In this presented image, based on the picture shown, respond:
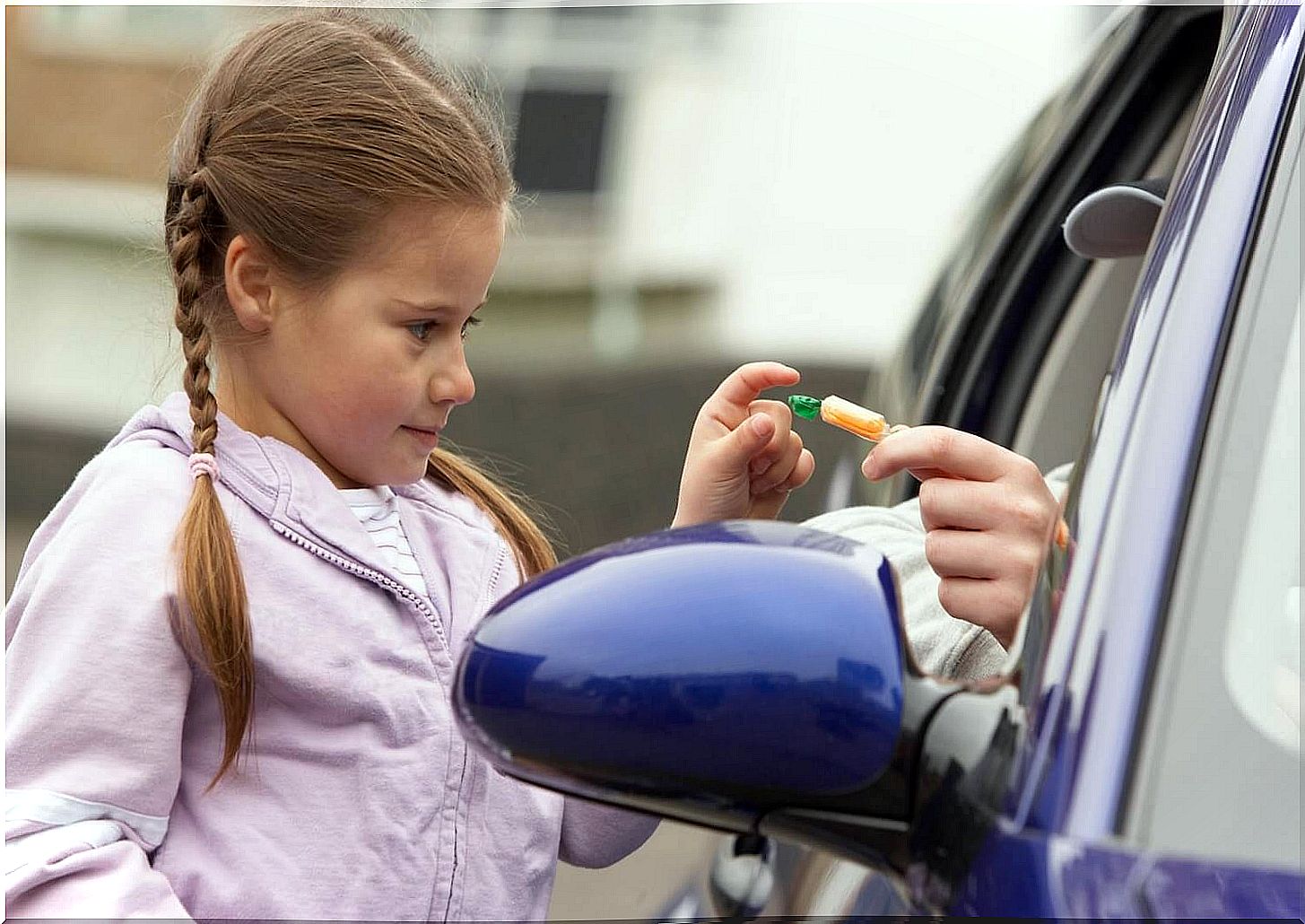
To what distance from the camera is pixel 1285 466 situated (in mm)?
1078

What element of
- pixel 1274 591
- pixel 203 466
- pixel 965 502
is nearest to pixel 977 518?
pixel 965 502

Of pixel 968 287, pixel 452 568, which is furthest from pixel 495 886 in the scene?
pixel 968 287

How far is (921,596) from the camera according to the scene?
70.1 inches

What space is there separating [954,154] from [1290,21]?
11.4 meters

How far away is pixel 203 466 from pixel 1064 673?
0.84 m

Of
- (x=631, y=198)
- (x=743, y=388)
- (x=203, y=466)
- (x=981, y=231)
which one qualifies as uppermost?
(x=981, y=231)

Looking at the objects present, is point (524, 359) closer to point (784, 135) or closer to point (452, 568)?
point (784, 135)

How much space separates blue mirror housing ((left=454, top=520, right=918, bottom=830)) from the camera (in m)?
1.03

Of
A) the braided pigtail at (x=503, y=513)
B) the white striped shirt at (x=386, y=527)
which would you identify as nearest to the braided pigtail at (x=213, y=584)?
the white striped shirt at (x=386, y=527)

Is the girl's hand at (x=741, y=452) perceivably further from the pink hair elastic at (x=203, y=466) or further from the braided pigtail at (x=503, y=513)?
the pink hair elastic at (x=203, y=466)

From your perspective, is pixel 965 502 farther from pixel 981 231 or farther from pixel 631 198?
pixel 631 198

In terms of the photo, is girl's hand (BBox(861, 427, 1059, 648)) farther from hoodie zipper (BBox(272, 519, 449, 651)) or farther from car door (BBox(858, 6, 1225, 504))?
car door (BBox(858, 6, 1225, 504))

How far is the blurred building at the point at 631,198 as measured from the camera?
11047 mm

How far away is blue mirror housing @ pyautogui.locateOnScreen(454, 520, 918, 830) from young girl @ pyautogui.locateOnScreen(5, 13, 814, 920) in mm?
454
